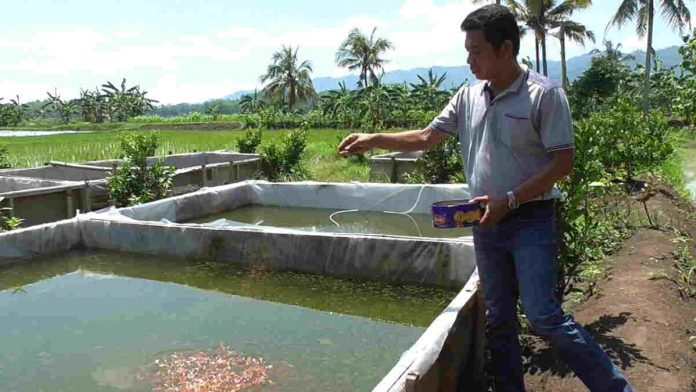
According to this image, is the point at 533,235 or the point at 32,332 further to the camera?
the point at 32,332

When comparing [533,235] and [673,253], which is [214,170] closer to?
[673,253]

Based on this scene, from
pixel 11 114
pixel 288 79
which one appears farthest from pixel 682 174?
pixel 11 114

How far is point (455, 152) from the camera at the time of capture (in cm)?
870

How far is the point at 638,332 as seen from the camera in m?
2.88

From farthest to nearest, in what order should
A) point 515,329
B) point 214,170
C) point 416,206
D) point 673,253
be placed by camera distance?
point 214,170, point 416,206, point 673,253, point 515,329

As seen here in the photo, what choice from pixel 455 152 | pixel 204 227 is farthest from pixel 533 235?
pixel 455 152

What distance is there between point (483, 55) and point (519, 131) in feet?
0.87

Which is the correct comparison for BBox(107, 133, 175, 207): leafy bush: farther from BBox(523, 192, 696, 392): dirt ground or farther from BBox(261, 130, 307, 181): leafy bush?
BBox(523, 192, 696, 392): dirt ground

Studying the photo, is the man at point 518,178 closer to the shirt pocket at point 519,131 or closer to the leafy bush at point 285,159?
the shirt pocket at point 519,131

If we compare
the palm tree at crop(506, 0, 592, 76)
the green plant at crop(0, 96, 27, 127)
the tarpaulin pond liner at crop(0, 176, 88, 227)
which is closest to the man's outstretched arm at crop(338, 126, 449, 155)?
the tarpaulin pond liner at crop(0, 176, 88, 227)

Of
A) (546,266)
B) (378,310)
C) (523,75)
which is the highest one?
(523,75)

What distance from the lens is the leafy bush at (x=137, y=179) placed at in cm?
723

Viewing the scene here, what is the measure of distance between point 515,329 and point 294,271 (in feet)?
9.32

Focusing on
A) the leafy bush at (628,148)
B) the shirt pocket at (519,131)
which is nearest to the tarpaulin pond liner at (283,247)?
the shirt pocket at (519,131)
